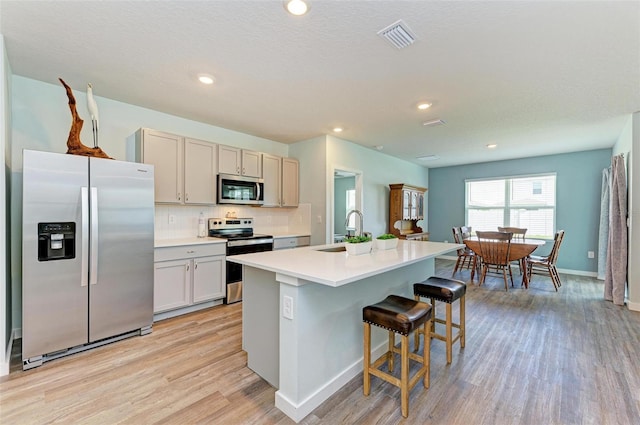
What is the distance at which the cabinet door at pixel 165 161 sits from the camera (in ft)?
10.6

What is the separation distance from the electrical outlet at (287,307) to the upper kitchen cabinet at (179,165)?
2.42 meters

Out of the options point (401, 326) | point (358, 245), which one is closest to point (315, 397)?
point (401, 326)

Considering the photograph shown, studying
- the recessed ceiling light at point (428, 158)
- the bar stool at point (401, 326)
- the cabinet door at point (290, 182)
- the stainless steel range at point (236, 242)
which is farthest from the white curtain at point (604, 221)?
the stainless steel range at point (236, 242)

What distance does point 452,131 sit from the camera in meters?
4.33

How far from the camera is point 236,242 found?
376cm

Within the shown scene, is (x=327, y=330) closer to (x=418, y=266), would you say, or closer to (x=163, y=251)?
(x=418, y=266)

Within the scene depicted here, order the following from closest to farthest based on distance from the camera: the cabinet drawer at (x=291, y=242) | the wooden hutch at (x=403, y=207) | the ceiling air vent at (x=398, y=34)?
the ceiling air vent at (x=398, y=34) < the cabinet drawer at (x=291, y=242) < the wooden hutch at (x=403, y=207)

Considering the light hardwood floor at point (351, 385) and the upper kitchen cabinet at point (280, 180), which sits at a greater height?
the upper kitchen cabinet at point (280, 180)

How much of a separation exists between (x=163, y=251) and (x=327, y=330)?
2.21 m

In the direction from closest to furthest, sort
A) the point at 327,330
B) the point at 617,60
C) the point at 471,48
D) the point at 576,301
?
1. the point at 327,330
2. the point at 471,48
3. the point at 617,60
4. the point at 576,301

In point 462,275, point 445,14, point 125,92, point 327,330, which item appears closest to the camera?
point 445,14

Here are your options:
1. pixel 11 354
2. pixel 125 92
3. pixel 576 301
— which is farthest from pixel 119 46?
pixel 576 301

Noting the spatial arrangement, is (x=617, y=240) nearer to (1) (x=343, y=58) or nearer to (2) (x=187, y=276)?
(1) (x=343, y=58)

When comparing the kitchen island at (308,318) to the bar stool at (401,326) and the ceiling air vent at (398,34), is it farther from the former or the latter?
the ceiling air vent at (398,34)
